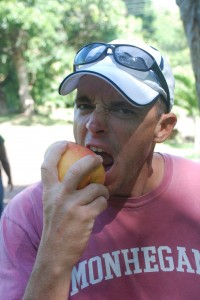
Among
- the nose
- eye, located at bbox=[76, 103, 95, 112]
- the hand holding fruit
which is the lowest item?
the hand holding fruit

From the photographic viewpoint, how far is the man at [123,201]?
1.48 metres

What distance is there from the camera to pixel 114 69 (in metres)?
1.62

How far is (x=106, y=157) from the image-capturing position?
5.30ft

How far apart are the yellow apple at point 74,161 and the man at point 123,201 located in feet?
0.07

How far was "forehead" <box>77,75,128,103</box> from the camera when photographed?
162 cm

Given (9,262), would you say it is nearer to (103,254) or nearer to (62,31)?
(103,254)

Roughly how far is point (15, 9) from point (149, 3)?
27.5 meters

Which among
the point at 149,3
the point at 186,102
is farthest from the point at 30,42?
the point at 149,3

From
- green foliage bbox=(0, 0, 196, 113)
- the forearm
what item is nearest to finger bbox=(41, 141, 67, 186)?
the forearm

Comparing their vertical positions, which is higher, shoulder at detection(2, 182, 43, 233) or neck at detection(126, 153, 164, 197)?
shoulder at detection(2, 182, 43, 233)

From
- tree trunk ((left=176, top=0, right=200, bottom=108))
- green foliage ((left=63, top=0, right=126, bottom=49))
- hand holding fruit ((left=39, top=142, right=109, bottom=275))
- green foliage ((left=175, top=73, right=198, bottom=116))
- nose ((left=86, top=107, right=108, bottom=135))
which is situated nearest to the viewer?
hand holding fruit ((left=39, top=142, right=109, bottom=275))

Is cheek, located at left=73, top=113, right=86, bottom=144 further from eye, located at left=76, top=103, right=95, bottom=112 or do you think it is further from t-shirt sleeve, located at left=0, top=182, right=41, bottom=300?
t-shirt sleeve, located at left=0, top=182, right=41, bottom=300

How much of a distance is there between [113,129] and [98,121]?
0.20 feet

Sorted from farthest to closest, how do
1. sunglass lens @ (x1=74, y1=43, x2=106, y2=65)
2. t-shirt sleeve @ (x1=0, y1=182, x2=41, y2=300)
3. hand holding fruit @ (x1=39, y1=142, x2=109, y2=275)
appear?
sunglass lens @ (x1=74, y1=43, x2=106, y2=65)
t-shirt sleeve @ (x1=0, y1=182, x2=41, y2=300)
hand holding fruit @ (x1=39, y1=142, x2=109, y2=275)
